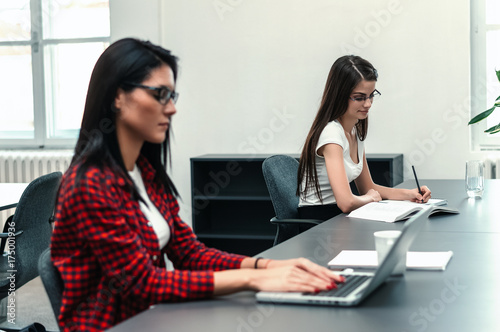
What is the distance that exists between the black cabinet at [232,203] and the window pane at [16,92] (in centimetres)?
171

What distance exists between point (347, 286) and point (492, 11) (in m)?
3.54

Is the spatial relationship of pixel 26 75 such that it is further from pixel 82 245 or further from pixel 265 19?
pixel 82 245

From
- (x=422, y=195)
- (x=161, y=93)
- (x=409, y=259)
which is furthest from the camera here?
(x=422, y=195)

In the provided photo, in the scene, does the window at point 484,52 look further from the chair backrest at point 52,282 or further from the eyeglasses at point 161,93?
the chair backrest at point 52,282

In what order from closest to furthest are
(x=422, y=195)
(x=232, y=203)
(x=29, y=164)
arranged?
(x=422, y=195)
(x=232, y=203)
(x=29, y=164)

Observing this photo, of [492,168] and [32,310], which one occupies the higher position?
[492,168]

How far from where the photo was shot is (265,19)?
4500 mm

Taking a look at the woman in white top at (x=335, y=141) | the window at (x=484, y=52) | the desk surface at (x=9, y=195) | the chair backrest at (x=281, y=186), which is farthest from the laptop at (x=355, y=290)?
the window at (x=484, y=52)

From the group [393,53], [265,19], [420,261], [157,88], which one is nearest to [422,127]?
[393,53]

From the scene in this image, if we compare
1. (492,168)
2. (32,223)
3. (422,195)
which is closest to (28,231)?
(32,223)

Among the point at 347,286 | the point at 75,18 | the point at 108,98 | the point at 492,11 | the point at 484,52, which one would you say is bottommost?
the point at 347,286

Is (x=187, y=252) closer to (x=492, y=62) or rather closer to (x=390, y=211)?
(x=390, y=211)

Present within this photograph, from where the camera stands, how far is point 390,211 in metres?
2.31

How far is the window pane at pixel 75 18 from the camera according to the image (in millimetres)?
4973
